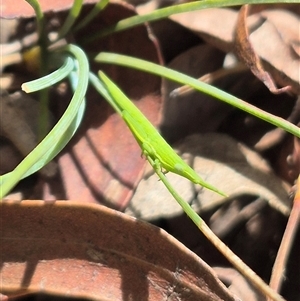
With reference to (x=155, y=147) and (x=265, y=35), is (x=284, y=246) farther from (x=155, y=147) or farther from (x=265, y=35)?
(x=265, y=35)

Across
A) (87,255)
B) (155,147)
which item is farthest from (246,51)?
(87,255)

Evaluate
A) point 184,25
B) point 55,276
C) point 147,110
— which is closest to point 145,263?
point 55,276

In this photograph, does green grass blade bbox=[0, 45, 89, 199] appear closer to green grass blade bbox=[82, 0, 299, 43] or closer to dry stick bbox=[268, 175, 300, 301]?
green grass blade bbox=[82, 0, 299, 43]

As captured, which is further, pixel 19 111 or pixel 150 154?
pixel 19 111

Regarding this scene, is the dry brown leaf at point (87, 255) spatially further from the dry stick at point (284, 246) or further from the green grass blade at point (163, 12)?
the green grass blade at point (163, 12)

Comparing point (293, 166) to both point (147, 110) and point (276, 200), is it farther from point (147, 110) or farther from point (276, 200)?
point (147, 110)
